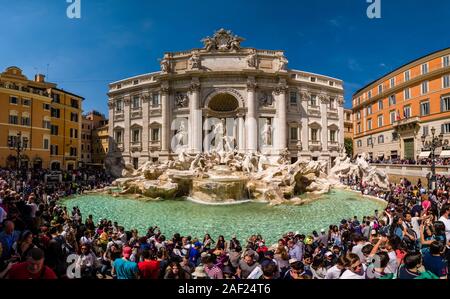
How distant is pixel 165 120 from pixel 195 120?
4.19 metres

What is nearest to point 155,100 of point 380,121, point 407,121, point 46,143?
point 46,143

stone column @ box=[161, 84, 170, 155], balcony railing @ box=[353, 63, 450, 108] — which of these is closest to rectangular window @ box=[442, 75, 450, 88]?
balcony railing @ box=[353, 63, 450, 108]

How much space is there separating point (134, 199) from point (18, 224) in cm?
1371

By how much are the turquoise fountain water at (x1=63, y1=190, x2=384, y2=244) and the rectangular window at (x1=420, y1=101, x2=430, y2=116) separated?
1850 centimetres

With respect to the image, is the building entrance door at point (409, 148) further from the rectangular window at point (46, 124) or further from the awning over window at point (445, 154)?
the rectangular window at point (46, 124)

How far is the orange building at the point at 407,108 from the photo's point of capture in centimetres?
2678

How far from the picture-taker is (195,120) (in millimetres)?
29297

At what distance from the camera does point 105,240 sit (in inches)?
282

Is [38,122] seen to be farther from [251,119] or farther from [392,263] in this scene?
[392,263]

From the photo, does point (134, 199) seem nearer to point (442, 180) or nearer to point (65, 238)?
point (65, 238)

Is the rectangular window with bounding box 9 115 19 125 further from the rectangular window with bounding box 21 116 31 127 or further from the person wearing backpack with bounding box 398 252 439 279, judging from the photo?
the person wearing backpack with bounding box 398 252 439 279

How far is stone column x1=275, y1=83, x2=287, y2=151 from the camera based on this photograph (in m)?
29.9

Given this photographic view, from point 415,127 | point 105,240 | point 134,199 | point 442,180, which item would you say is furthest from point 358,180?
point 105,240

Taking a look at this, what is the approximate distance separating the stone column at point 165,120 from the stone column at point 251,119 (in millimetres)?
9704
